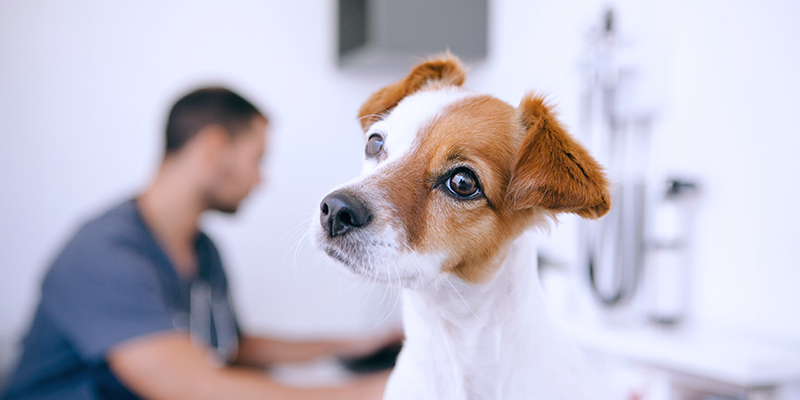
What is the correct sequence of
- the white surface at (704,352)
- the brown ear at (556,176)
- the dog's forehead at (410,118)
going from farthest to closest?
the white surface at (704,352)
the dog's forehead at (410,118)
the brown ear at (556,176)

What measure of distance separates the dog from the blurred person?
2.03 feet

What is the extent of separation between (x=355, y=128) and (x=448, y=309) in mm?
1868

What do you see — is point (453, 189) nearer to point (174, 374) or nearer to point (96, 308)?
point (174, 374)

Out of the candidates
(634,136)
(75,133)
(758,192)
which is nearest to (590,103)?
(634,136)

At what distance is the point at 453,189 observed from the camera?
71 cm

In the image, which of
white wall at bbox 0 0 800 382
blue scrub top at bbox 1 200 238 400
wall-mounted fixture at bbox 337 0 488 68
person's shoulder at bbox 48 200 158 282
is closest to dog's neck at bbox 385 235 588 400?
white wall at bbox 0 0 800 382

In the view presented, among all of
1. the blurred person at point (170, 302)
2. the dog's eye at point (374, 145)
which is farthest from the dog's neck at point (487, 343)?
the blurred person at point (170, 302)

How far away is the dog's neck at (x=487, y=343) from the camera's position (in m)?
0.66

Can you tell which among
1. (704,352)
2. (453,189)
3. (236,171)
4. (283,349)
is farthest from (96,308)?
(704,352)

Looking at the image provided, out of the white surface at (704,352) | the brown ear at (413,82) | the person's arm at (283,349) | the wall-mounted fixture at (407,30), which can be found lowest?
the person's arm at (283,349)

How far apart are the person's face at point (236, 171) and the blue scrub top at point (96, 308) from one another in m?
0.26

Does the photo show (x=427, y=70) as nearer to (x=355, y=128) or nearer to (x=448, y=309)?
(x=448, y=309)

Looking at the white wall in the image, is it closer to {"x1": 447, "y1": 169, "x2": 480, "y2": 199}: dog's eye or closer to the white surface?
the white surface

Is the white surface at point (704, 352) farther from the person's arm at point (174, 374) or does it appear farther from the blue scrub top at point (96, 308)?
the blue scrub top at point (96, 308)
